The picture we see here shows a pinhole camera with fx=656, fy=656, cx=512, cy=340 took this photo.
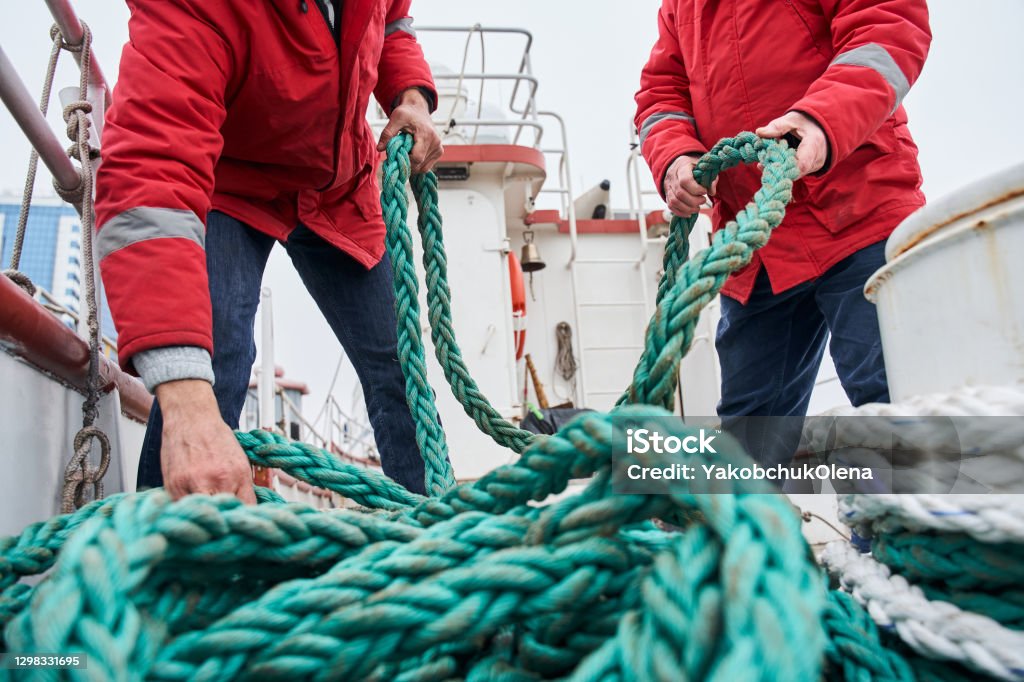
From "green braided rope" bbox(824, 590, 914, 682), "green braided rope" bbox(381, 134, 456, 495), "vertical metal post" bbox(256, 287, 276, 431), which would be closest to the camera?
"green braided rope" bbox(824, 590, 914, 682)

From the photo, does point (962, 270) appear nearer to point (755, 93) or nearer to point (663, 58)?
point (755, 93)

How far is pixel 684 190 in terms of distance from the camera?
49.9 inches

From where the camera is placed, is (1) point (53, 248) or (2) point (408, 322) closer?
(2) point (408, 322)

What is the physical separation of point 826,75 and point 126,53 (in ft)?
3.86

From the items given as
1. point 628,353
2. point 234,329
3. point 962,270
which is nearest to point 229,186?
point 234,329

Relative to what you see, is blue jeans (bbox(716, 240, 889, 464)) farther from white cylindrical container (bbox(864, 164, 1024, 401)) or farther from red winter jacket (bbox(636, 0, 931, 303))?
white cylindrical container (bbox(864, 164, 1024, 401))

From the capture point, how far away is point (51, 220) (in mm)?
34094

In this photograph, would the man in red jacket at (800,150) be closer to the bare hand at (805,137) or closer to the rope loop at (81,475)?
the bare hand at (805,137)

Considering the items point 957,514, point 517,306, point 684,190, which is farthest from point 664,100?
point 517,306

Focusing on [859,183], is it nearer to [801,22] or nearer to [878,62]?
[878,62]

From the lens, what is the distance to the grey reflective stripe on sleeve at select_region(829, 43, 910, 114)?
1.19m

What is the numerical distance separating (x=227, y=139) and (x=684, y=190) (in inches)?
34.6

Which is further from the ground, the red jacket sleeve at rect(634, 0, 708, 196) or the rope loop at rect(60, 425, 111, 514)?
the red jacket sleeve at rect(634, 0, 708, 196)

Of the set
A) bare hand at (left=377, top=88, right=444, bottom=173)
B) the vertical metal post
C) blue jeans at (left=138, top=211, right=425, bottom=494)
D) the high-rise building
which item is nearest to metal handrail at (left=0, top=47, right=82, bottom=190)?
blue jeans at (left=138, top=211, right=425, bottom=494)
